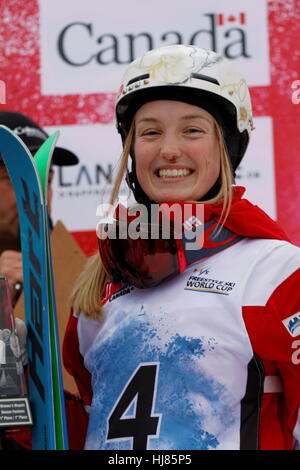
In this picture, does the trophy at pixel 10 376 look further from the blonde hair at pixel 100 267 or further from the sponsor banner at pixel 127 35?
the sponsor banner at pixel 127 35

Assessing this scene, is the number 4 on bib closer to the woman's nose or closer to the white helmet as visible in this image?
the woman's nose

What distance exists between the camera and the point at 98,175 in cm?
391

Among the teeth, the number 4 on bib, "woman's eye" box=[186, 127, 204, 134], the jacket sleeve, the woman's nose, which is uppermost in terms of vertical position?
"woman's eye" box=[186, 127, 204, 134]

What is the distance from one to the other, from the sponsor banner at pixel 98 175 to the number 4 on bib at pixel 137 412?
Result: 1.55 metres

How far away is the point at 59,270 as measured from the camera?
3775mm

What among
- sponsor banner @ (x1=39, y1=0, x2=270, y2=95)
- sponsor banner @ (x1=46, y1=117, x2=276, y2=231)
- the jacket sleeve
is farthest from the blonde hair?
sponsor banner @ (x1=39, y1=0, x2=270, y2=95)

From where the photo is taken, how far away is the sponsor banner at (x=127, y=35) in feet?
12.8

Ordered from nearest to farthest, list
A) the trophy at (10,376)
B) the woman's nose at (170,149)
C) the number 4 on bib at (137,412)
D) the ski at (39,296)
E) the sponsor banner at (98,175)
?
the trophy at (10,376) < the number 4 on bib at (137,412) < the ski at (39,296) < the woman's nose at (170,149) < the sponsor banner at (98,175)

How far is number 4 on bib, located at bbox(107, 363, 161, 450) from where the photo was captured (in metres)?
2.33

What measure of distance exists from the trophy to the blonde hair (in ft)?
0.92

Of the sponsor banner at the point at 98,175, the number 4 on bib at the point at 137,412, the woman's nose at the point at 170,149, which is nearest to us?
the number 4 on bib at the point at 137,412

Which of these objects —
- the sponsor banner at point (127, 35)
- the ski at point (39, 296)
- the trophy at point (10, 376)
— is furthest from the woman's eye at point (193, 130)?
the sponsor banner at point (127, 35)
